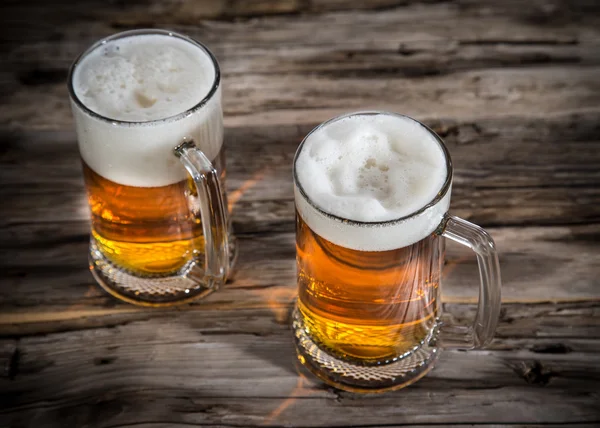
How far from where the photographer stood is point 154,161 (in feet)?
3.70

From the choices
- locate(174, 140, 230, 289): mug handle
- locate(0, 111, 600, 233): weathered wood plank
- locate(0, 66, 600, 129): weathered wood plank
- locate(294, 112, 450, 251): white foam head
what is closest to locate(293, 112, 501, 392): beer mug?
locate(294, 112, 450, 251): white foam head

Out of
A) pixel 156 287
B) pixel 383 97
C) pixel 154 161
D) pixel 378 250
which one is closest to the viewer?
pixel 378 250

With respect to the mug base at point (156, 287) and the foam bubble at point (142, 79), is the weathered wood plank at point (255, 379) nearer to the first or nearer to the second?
the mug base at point (156, 287)

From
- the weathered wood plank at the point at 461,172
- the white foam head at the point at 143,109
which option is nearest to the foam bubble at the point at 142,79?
the white foam head at the point at 143,109

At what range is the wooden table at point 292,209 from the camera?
1.15 meters

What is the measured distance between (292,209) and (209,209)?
0.26m

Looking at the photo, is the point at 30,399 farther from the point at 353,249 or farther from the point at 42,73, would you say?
the point at 42,73

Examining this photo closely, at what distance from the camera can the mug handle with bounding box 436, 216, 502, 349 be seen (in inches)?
39.8

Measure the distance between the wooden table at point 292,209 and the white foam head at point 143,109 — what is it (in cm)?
23

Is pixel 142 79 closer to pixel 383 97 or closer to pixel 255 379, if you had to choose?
pixel 255 379

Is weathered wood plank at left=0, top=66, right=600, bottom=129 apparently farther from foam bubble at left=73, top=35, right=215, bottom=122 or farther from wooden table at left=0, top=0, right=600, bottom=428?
foam bubble at left=73, top=35, right=215, bottom=122

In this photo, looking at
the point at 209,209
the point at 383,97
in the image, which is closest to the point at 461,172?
the point at 383,97

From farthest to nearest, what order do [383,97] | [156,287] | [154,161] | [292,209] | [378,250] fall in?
1. [383,97]
2. [292,209]
3. [156,287]
4. [154,161]
5. [378,250]

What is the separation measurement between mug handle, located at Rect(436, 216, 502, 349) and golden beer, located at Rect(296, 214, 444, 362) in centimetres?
3
